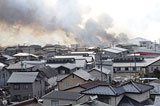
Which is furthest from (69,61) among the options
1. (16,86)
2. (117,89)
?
(117,89)

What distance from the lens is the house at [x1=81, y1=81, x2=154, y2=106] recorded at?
11898 mm

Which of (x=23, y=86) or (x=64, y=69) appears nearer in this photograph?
(x=23, y=86)

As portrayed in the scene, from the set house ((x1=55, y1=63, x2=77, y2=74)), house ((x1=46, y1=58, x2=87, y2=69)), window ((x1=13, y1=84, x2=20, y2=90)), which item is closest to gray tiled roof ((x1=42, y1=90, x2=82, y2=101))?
window ((x1=13, y1=84, x2=20, y2=90))

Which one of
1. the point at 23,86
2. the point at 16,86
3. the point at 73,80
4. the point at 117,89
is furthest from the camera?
the point at 73,80

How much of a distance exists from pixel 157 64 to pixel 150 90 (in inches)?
575

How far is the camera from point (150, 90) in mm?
13711

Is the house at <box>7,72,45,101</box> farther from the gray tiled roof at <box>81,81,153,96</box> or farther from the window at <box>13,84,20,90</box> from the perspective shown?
the gray tiled roof at <box>81,81,153,96</box>

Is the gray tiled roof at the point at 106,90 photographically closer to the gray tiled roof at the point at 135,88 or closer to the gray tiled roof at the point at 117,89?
the gray tiled roof at the point at 117,89

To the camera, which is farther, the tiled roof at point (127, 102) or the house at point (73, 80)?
the house at point (73, 80)

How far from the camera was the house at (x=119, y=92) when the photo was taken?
1190cm

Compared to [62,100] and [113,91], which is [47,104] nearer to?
[62,100]

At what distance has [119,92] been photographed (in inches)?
478

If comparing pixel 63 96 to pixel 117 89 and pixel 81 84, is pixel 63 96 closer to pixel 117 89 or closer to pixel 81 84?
pixel 117 89

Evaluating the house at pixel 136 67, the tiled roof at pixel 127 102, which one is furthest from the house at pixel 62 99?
the house at pixel 136 67
